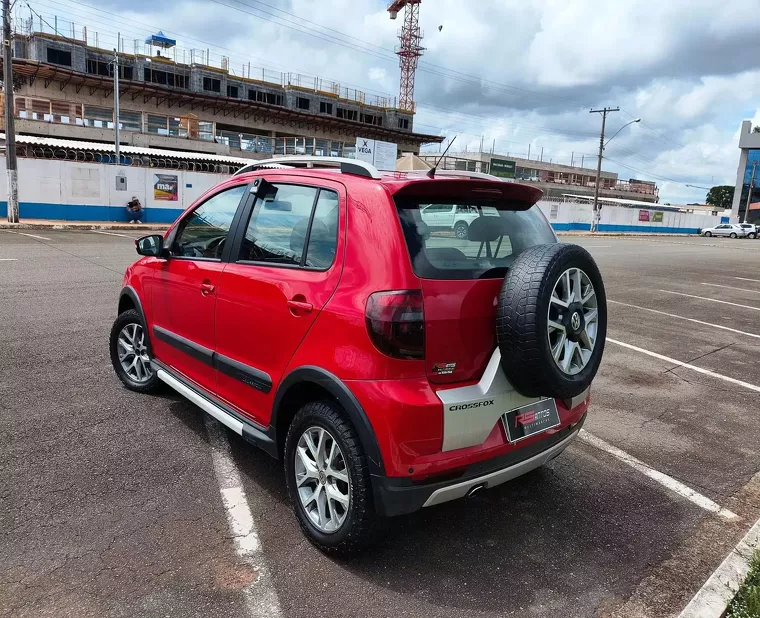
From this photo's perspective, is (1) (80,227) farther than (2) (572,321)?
Yes

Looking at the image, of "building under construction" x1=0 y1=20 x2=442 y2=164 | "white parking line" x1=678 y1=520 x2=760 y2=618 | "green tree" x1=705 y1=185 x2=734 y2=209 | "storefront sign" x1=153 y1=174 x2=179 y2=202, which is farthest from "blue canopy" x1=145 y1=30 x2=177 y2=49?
"green tree" x1=705 y1=185 x2=734 y2=209

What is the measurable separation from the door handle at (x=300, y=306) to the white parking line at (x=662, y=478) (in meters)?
2.61

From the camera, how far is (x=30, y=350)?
578cm

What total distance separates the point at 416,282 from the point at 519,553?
1483mm

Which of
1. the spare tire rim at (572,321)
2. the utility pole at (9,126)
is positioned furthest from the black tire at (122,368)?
the utility pole at (9,126)

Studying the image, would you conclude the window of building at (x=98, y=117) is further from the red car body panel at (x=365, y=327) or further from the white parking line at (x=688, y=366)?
the red car body panel at (x=365, y=327)

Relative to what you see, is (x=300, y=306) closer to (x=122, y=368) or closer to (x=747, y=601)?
(x=747, y=601)

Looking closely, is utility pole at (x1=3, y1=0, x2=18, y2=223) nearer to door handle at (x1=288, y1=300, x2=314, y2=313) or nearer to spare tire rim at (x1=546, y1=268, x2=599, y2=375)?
door handle at (x1=288, y1=300, x2=314, y2=313)

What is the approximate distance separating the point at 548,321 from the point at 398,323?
70cm

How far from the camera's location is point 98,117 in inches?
2154

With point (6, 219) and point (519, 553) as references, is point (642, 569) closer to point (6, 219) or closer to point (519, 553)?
point (519, 553)

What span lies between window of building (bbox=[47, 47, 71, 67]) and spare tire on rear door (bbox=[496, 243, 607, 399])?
63091mm

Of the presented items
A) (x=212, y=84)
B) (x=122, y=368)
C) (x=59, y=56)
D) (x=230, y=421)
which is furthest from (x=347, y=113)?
(x=230, y=421)

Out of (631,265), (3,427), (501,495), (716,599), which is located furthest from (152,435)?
(631,265)
